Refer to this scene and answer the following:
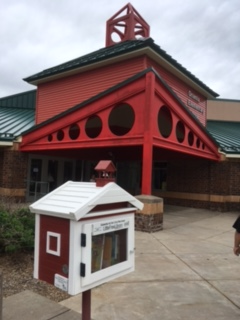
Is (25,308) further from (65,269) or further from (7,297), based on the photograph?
(65,269)

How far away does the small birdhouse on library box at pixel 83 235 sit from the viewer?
2740mm

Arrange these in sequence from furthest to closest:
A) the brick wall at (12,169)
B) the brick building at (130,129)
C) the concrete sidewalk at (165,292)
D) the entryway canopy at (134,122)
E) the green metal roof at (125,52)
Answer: the brick wall at (12,169) < the green metal roof at (125,52) < the brick building at (130,129) < the entryway canopy at (134,122) < the concrete sidewalk at (165,292)

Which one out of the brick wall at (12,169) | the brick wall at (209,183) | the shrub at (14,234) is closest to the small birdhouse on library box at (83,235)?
the shrub at (14,234)

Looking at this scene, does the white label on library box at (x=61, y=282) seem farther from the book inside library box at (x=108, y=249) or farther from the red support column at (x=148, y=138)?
the red support column at (x=148, y=138)

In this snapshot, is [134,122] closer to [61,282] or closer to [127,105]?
[127,105]

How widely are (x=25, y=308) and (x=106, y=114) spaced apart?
27.7 ft

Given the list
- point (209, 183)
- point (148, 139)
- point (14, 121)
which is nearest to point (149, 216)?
point (148, 139)

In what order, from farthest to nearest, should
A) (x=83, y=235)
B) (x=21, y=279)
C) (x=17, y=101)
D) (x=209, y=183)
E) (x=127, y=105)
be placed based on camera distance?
(x=17, y=101) < (x=209, y=183) < (x=127, y=105) < (x=21, y=279) < (x=83, y=235)

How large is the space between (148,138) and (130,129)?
5614 millimetres

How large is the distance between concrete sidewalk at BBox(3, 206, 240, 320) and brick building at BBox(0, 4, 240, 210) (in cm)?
328

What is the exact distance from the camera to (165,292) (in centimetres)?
475

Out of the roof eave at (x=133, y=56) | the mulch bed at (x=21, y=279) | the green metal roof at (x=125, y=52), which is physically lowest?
the mulch bed at (x=21, y=279)

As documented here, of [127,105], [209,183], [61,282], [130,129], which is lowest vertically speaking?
[61,282]

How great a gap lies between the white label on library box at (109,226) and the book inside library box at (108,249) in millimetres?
88
